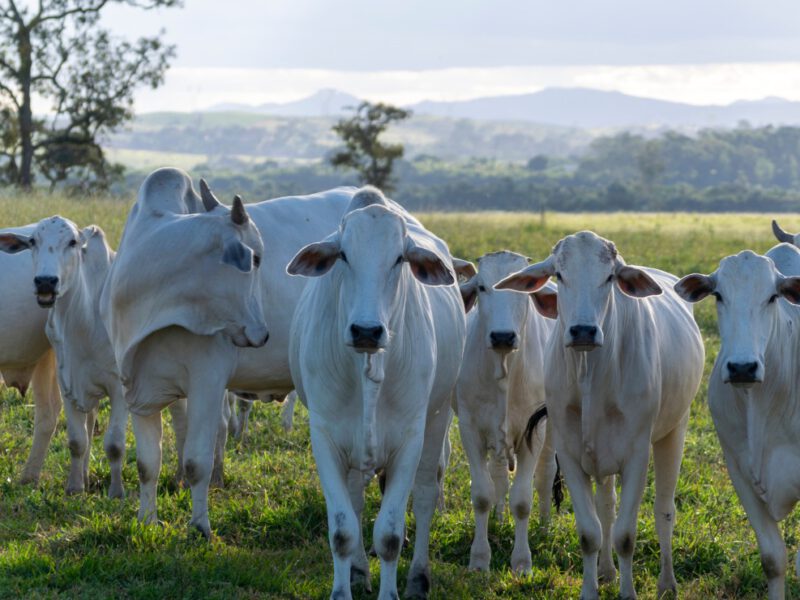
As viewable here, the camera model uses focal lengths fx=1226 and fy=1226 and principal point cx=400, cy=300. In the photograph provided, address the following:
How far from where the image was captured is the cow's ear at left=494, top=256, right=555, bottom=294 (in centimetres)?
651

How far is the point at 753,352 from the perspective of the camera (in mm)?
5656

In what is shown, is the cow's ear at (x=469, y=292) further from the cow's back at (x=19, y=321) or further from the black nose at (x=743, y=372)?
the cow's back at (x=19, y=321)

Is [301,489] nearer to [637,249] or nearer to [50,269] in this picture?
[50,269]

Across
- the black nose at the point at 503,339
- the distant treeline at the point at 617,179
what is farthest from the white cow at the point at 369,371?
the distant treeline at the point at 617,179

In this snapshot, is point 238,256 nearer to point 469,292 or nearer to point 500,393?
point 469,292

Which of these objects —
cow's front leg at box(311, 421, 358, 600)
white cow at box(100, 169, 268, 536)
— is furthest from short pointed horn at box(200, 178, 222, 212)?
cow's front leg at box(311, 421, 358, 600)

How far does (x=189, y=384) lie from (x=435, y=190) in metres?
73.6

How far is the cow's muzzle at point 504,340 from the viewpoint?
7.14 m

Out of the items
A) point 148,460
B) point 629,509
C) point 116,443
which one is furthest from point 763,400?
point 116,443

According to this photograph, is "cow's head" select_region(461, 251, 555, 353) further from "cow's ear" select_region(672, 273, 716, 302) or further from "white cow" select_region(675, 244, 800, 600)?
"white cow" select_region(675, 244, 800, 600)

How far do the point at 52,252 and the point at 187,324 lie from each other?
1.61 m

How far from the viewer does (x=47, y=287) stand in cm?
813

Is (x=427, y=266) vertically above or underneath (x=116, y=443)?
above

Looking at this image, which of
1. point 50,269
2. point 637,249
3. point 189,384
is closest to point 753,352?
point 189,384
